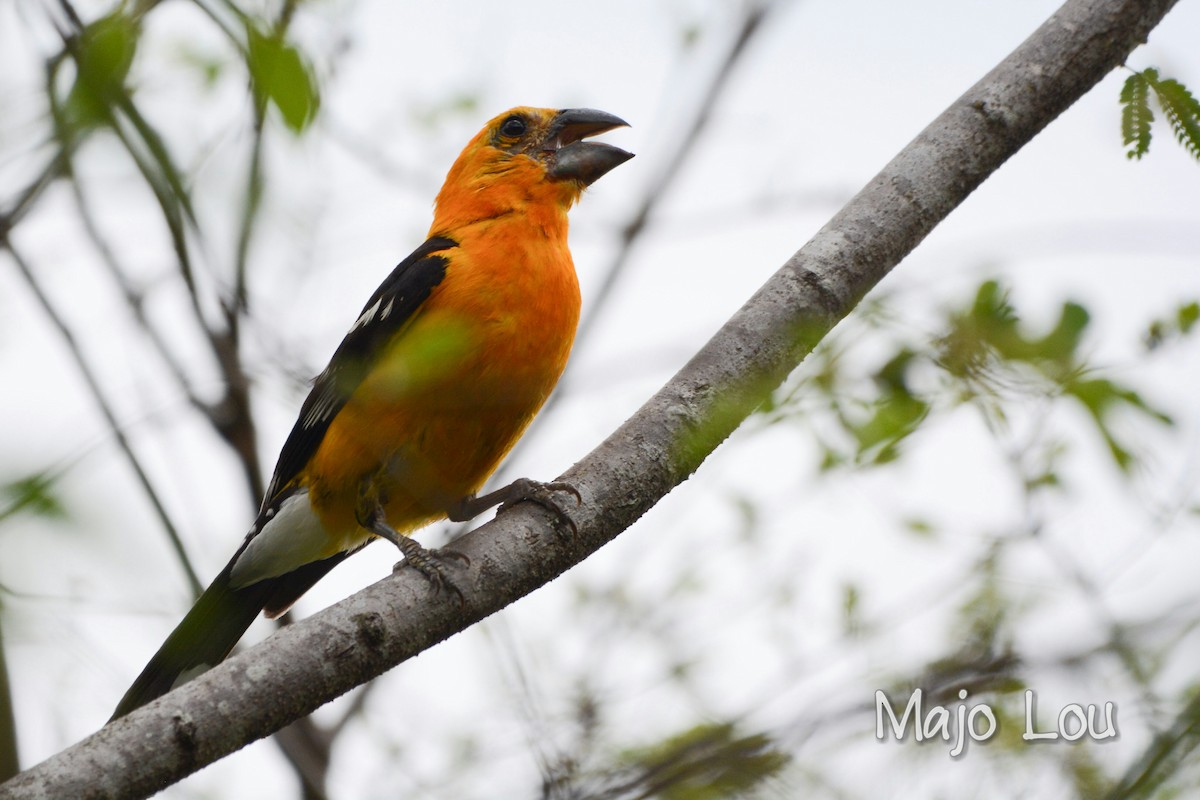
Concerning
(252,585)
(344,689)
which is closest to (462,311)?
(252,585)

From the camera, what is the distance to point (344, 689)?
9.45ft

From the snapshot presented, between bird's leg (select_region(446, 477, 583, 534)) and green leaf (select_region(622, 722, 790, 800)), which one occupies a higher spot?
bird's leg (select_region(446, 477, 583, 534))

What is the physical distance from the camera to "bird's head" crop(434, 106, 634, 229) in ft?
18.1

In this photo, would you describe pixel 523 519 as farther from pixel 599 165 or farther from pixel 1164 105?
pixel 599 165

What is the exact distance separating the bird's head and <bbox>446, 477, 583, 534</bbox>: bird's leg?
1.40m

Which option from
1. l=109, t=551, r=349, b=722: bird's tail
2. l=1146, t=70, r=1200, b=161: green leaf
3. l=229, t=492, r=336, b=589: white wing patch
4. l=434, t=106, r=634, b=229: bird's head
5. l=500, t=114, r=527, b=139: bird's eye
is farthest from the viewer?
l=500, t=114, r=527, b=139: bird's eye

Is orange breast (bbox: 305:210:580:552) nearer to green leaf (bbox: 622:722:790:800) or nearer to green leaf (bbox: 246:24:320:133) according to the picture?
green leaf (bbox: 622:722:790:800)

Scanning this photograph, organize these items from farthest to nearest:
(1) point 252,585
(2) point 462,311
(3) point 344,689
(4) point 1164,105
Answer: (1) point 252,585, (2) point 462,311, (4) point 1164,105, (3) point 344,689

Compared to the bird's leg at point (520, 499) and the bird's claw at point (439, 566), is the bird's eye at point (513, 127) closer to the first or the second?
the bird's leg at point (520, 499)

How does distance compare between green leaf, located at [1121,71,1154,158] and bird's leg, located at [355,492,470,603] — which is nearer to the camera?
bird's leg, located at [355,492,470,603]

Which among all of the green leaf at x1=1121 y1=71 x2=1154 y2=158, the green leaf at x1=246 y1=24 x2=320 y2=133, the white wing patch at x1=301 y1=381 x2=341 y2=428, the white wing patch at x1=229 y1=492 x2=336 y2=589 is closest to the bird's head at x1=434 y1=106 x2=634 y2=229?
the white wing patch at x1=301 y1=381 x2=341 y2=428

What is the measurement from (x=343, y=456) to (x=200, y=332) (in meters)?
1.43

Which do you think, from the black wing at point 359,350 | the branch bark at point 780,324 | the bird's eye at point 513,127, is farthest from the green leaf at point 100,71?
the bird's eye at point 513,127

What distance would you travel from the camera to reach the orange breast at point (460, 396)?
4.54m
